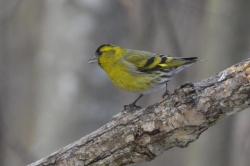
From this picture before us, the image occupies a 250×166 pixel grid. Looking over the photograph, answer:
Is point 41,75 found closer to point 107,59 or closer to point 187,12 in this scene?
point 107,59

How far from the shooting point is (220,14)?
16.8 ft

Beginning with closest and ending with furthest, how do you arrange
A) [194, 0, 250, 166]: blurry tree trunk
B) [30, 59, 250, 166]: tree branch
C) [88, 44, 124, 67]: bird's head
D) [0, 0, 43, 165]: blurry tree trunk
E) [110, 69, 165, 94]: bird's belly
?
[30, 59, 250, 166]: tree branch < [110, 69, 165, 94]: bird's belly < [88, 44, 124, 67]: bird's head < [194, 0, 250, 166]: blurry tree trunk < [0, 0, 43, 165]: blurry tree trunk

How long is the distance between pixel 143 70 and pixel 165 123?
3.91ft

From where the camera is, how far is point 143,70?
4531mm

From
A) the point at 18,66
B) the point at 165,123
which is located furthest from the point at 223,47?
the point at 18,66

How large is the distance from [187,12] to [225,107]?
15.6 feet

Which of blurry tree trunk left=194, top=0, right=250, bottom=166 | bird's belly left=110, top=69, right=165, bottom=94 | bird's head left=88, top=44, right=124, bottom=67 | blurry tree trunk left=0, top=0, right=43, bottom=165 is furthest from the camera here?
blurry tree trunk left=0, top=0, right=43, bottom=165

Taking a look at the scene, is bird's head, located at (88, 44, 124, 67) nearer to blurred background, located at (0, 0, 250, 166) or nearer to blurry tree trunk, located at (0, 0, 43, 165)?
blurred background, located at (0, 0, 250, 166)

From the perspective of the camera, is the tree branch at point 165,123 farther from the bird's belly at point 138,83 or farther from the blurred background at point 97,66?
the blurred background at point 97,66

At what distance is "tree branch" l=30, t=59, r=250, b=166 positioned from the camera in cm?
317

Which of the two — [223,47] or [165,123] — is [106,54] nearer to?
[223,47]

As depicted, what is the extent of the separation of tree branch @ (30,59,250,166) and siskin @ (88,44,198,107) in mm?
770

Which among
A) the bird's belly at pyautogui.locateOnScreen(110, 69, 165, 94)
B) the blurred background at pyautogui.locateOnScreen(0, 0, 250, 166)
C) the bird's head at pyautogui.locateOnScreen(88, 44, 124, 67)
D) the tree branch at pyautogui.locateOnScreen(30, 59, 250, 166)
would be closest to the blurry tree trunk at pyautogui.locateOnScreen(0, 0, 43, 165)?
the blurred background at pyautogui.locateOnScreen(0, 0, 250, 166)

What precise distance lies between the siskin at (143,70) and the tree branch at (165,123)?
Result: 770 mm
